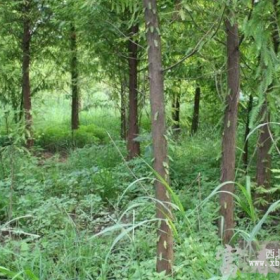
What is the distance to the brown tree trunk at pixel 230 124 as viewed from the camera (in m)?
3.28

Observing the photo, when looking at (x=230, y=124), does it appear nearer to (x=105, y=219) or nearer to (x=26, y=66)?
(x=105, y=219)

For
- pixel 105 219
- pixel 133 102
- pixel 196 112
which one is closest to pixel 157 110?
pixel 105 219

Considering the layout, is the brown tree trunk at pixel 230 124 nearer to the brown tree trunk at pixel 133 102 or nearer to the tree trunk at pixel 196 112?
the brown tree trunk at pixel 133 102

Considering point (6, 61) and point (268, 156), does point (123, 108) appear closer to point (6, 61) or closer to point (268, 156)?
point (6, 61)

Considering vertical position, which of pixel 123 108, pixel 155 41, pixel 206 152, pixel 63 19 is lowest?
pixel 206 152

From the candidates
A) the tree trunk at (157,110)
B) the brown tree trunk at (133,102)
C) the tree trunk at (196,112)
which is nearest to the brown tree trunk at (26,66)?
the brown tree trunk at (133,102)

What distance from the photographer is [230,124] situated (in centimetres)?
328

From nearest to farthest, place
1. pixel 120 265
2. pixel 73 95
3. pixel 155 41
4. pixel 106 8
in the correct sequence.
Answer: pixel 155 41
pixel 120 265
pixel 106 8
pixel 73 95

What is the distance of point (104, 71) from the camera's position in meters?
7.40

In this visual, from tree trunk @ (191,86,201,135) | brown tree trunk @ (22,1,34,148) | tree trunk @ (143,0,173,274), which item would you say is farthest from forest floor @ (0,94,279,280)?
tree trunk @ (191,86,201,135)

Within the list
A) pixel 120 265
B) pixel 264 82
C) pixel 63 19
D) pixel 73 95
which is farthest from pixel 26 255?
pixel 73 95

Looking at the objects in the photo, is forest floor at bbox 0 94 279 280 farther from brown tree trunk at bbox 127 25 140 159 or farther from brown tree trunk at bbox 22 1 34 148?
brown tree trunk at bbox 22 1 34 148

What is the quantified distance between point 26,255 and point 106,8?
3.87 metres

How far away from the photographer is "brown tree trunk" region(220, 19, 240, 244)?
3.28 m
